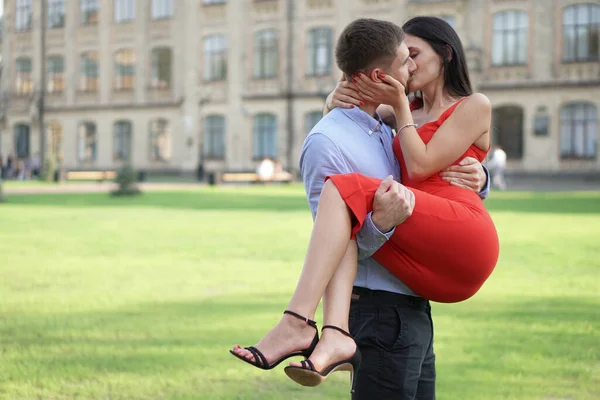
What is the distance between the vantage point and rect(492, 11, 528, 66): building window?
36188 mm

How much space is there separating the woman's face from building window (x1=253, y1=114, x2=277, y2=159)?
125 feet

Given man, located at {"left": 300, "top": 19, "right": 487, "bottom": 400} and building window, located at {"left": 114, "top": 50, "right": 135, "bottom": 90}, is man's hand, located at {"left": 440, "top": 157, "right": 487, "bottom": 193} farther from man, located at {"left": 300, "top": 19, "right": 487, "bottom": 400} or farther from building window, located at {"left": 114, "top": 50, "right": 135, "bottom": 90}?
building window, located at {"left": 114, "top": 50, "right": 135, "bottom": 90}

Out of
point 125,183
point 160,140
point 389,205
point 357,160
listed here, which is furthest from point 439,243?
point 160,140

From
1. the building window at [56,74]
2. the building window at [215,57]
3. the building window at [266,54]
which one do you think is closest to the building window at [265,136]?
the building window at [266,54]

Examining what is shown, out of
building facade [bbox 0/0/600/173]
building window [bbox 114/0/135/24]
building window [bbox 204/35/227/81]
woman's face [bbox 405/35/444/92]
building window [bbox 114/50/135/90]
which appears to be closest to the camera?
woman's face [bbox 405/35/444/92]

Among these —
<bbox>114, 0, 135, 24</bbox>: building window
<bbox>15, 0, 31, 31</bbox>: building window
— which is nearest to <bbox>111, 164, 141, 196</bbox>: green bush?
<bbox>114, 0, 135, 24</bbox>: building window

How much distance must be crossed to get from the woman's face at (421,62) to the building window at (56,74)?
4892cm

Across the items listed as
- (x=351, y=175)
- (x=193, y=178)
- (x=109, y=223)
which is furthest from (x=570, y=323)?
(x=193, y=178)

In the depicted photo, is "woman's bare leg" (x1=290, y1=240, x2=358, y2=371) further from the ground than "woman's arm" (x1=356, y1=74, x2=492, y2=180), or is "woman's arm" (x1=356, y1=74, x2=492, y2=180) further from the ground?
"woman's arm" (x1=356, y1=74, x2=492, y2=180)

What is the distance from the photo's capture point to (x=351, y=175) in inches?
106

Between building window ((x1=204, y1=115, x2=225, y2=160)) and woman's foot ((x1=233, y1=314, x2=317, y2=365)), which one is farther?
building window ((x1=204, y1=115, x2=225, y2=160))

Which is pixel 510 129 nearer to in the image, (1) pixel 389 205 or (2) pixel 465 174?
(2) pixel 465 174

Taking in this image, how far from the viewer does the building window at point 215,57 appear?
42.8m

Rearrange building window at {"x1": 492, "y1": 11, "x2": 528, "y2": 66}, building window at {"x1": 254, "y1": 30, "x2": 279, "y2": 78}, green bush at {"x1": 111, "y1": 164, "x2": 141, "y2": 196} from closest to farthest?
green bush at {"x1": 111, "y1": 164, "x2": 141, "y2": 196}
building window at {"x1": 492, "y1": 11, "x2": 528, "y2": 66}
building window at {"x1": 254, "y1": 30, "x2": 279, "y2": 78}
